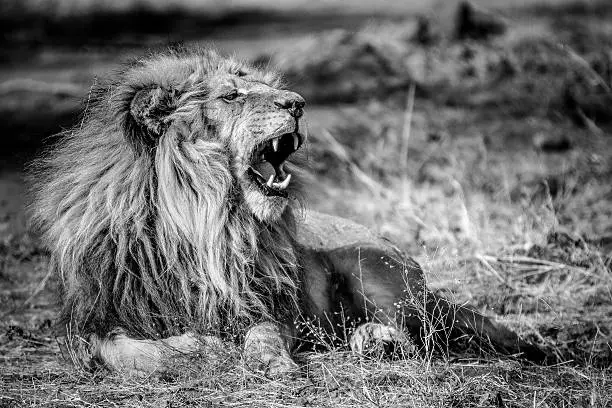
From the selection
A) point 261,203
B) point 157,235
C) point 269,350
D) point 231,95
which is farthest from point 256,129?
point 269,350

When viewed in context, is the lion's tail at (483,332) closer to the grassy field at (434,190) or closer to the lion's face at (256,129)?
the grassy field at (434,190)

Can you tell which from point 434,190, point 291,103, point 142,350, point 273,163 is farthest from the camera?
point 434,190

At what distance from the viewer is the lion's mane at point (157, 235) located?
4.76m

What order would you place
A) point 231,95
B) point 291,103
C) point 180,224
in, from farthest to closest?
point 231,95 → point 291,103 → point 180,224

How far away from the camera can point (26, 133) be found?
9.87 m

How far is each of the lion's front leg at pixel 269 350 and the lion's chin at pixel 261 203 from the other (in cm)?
54

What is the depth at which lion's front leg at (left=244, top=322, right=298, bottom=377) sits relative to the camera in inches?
179

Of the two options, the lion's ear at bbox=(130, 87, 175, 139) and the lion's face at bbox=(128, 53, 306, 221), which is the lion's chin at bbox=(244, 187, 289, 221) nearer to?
the lion's face at bbox=(128, 53, 306, 221)

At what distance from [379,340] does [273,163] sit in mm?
1093

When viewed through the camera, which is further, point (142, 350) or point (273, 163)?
point (273, 163)

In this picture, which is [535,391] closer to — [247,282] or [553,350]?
[553,350]

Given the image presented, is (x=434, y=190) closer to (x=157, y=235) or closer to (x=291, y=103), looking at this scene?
(x=291, y=103)

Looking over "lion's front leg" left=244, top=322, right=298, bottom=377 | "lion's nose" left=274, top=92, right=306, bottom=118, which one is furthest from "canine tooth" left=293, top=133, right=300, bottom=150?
"lion's front leg" left=244, top=322, right=298, bottom=377

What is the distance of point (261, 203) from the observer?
15.9ft
